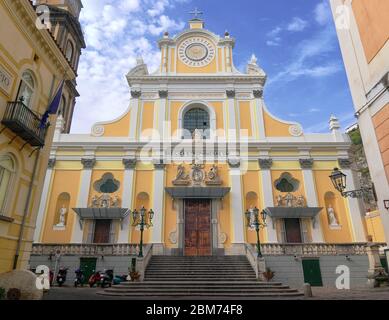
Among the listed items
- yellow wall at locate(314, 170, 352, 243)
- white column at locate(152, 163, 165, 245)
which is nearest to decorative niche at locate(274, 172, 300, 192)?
yellow wall at locate(314, 170, 352, 243)

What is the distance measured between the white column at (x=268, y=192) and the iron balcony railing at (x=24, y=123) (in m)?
14.6

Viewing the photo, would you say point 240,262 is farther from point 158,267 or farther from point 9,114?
point 9,114

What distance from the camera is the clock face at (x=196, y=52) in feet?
79.0

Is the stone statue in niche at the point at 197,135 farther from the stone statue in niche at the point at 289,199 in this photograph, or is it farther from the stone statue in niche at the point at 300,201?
the stone statue in niche at the point at 300,201

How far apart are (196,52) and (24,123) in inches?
726

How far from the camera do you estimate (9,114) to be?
870 centimetres

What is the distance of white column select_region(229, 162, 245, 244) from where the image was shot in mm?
18453

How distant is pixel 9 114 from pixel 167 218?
1242cm

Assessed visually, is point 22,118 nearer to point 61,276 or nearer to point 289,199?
point 61,276

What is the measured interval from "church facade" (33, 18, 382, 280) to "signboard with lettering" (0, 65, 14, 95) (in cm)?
1094

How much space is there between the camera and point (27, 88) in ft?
33.1

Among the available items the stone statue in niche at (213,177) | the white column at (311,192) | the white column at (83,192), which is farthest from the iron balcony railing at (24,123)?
the white column at (311,192)
